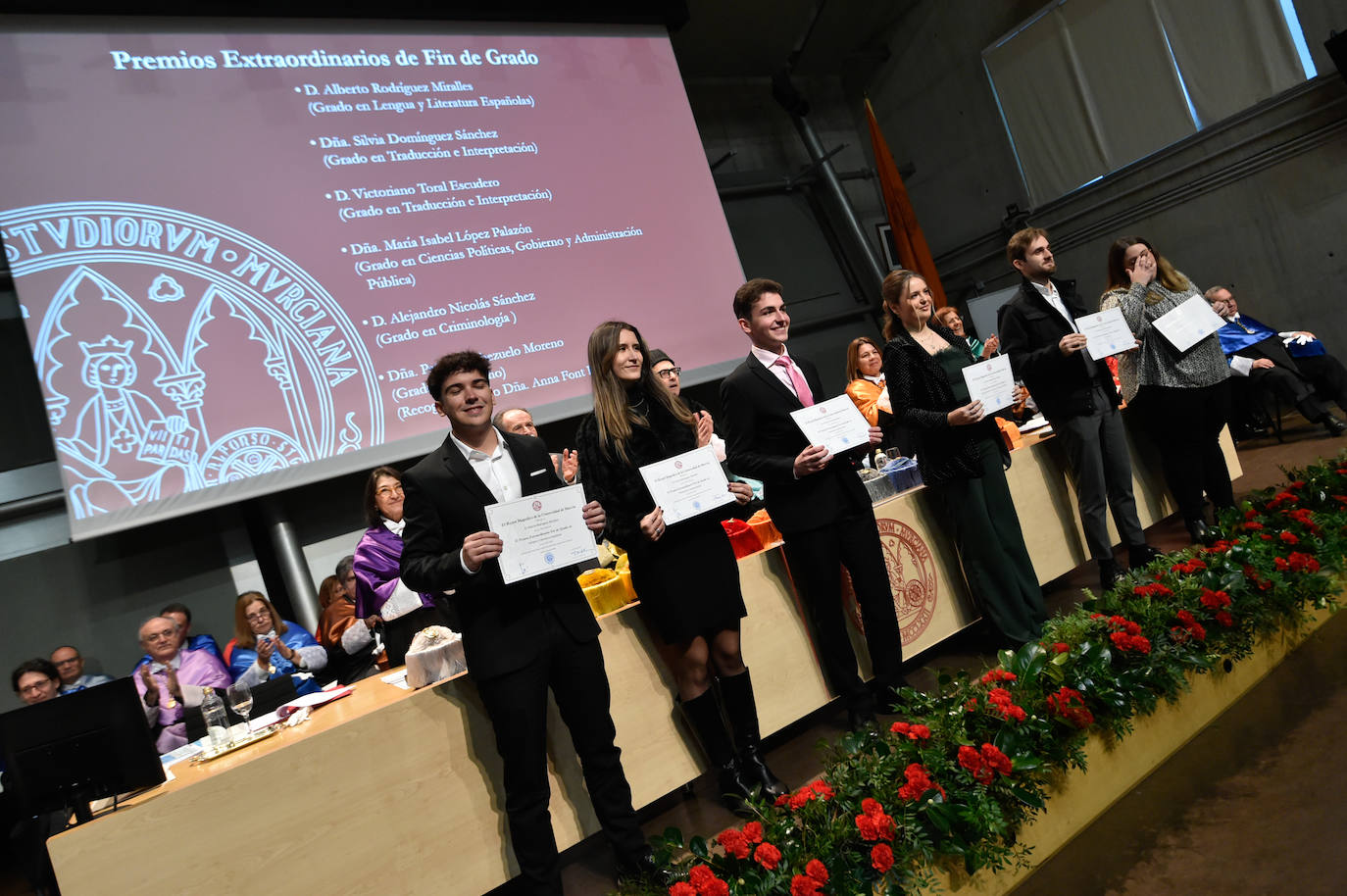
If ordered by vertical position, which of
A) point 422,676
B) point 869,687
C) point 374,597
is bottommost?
point 869,687

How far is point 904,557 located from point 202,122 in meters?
3.97

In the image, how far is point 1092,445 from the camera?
3154mm

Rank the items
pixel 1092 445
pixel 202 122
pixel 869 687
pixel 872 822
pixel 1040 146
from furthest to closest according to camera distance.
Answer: pixel 1040 146, pixel 202 122, pixel 1092 445, pixel 869 687, pixel 872 822

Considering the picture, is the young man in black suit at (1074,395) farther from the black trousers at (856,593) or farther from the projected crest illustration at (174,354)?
the projected crest illustration at (174,354)

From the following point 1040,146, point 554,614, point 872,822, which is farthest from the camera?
point 1040,146

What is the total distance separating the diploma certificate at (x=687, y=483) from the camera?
2.10 meters

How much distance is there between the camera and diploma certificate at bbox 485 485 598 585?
1791 mm

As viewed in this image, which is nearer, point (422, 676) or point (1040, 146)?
point (422, 676)

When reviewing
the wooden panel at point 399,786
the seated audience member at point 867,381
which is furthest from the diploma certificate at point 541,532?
the seated audience member at point 867,381

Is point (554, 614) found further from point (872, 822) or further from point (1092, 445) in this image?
point (1092, 445)

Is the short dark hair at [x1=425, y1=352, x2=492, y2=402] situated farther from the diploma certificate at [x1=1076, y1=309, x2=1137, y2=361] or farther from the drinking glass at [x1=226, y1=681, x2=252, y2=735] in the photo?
the diploma certificate at [x1=1076, y1=309, x2=1137, y2=361]

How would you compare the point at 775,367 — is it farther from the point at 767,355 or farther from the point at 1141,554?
the point at 1141,554

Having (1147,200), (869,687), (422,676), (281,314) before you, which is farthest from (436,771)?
(1147,200)

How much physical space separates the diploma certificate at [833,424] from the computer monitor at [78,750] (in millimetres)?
1761
